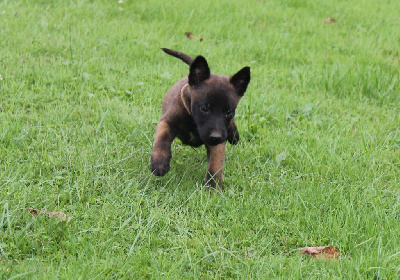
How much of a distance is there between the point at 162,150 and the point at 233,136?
1.01m

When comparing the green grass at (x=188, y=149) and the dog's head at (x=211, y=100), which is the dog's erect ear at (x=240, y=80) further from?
the green grass at (x=188, y=149)

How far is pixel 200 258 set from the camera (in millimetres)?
3494

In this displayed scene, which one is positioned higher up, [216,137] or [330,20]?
[216,137]

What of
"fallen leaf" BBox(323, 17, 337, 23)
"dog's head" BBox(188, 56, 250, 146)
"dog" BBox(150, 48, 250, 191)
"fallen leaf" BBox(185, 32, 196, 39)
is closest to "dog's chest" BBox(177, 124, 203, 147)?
"dog" BBox(150, 48, 250, 191)

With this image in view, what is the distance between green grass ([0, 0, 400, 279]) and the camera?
349 cm

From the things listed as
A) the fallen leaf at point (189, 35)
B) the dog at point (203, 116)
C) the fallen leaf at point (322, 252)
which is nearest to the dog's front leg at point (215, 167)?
the dog at point (203, 116)

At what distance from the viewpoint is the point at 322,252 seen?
3656 millimetres

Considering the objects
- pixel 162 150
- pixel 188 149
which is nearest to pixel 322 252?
pixel 162 150

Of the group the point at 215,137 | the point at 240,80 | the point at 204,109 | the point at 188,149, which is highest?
the point at 240,80

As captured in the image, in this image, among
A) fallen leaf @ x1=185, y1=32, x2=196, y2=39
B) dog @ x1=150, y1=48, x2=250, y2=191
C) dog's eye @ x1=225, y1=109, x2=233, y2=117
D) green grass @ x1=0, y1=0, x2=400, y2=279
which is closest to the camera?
green grass @ x1=0, y1=0, x2=400, y2=279

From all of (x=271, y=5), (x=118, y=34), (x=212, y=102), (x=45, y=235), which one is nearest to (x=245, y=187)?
(x=212, y=102)

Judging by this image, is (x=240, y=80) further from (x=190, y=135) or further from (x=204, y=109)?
(x=190, y=135)

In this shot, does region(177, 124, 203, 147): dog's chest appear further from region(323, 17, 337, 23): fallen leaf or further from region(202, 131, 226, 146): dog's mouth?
region(323, 17, 337, 23): fallen leaf

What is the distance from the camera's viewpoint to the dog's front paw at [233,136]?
5.14 meters
